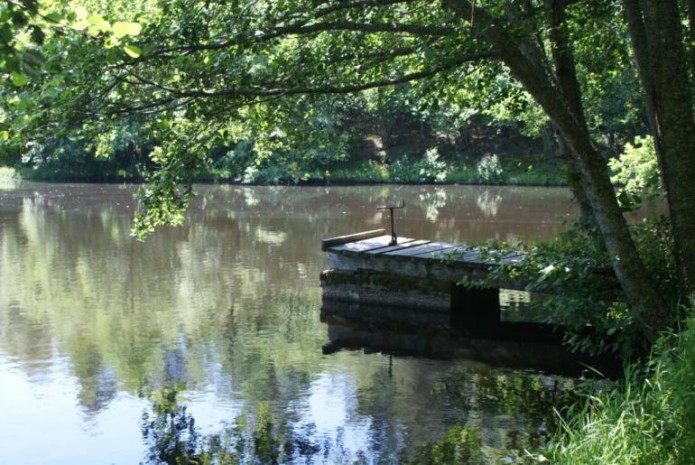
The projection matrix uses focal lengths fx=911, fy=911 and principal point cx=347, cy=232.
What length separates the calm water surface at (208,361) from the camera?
27.6 feet

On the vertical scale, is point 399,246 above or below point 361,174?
below

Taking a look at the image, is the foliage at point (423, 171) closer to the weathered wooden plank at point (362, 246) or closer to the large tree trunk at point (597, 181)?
the weathered wooden plank at point (362, 246)

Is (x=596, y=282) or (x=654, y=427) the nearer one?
(x=654, y=427)

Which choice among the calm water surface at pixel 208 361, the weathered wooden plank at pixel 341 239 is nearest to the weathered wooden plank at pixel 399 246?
the weathered wooden plank at pixel 341 239

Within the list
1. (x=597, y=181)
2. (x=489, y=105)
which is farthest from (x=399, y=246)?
(x=597, y=181)

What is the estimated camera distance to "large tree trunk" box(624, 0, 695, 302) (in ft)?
23.4

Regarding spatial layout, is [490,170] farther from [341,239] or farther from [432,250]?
[432,250]

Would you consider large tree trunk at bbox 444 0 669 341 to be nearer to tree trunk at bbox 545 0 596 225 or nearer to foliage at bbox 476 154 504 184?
tree trunk at bbox 545 0 596 225

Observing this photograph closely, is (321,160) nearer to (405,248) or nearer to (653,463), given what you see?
(405,248)

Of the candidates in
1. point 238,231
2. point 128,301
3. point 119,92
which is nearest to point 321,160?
point 238,231

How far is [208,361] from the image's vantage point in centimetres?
1088

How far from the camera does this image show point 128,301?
14602mm

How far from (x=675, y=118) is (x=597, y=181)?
2.52ft

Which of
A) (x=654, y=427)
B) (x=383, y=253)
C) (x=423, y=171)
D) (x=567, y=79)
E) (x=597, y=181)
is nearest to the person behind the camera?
(x=654, y=427)
